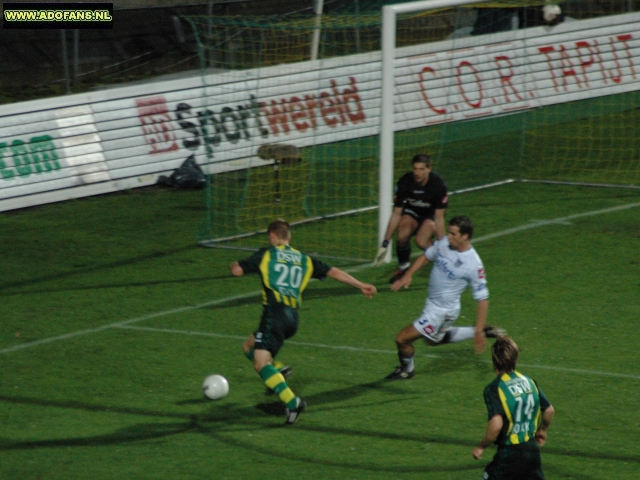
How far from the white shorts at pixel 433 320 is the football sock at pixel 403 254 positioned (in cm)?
398

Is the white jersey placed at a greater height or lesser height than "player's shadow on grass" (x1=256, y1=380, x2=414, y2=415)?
greater

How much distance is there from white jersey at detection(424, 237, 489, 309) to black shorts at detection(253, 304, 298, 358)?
140 cm

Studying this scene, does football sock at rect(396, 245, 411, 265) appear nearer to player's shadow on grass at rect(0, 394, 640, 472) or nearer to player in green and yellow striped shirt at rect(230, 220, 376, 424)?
player in green and yellow striped shirt at rect(230, 220, 376, 424)

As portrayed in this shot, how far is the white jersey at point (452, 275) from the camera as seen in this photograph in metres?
9.48

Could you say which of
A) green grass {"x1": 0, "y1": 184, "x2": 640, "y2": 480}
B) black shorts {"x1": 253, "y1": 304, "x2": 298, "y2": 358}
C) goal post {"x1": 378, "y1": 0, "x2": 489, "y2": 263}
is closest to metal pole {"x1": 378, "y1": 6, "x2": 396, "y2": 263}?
goal post {"x1": 378, "y1": 0, "x2": 489, "y2": 263}

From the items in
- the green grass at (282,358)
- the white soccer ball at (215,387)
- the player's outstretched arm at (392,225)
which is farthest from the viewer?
the player's outstretched arm at (392,225)

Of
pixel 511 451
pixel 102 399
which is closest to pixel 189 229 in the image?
pixel 102 399

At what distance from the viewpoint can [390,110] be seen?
14164mm

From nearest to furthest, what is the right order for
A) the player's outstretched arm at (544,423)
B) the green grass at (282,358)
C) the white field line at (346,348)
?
the player's outstretched arm at (544,423) → the green grass at (282,358) → the white field line at (346,348)

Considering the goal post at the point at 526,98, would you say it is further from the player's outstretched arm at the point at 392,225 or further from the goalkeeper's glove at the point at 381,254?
the player's outstretched arm at the point at 392,225

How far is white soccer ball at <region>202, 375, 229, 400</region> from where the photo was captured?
9.34 m

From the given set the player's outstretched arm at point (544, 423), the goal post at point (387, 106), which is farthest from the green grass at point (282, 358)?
the player's outstretched arm at point (544, 423)

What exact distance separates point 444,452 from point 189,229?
9.23 metres

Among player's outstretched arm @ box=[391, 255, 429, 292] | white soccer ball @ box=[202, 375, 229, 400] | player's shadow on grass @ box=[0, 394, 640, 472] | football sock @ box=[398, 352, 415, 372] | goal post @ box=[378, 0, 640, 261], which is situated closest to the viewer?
player's shadow on grass @ box=[0, 394, 640, 472]
